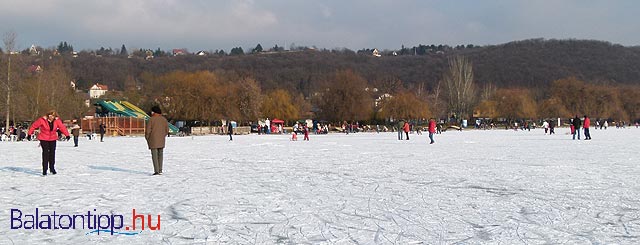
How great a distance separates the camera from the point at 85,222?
Result: 5551 mm

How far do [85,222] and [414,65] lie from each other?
160674 mm

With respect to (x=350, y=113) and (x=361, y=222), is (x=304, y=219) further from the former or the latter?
(x=350, y=113)

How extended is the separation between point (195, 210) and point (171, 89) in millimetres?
52327

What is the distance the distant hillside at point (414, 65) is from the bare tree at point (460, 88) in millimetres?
46802

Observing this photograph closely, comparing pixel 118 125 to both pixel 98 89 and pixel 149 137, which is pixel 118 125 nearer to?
pixel 149 137

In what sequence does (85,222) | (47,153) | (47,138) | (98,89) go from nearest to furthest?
(85,222)
(47,153)
(47,138)
(98,89)

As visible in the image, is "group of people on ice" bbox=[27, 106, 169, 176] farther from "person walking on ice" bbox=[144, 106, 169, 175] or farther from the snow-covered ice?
the snow-covered ice

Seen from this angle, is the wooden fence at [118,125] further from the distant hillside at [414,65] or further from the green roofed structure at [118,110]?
the distant hillside at [414,65]

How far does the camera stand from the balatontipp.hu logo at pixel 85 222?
5285mm

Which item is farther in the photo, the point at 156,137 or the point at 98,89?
the point at 98,89

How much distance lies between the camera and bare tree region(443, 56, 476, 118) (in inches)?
3081

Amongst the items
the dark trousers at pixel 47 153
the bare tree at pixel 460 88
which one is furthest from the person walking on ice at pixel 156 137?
the bare tree at pixel 460 88

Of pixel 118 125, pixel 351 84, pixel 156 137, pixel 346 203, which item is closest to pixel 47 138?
pixel 156 137

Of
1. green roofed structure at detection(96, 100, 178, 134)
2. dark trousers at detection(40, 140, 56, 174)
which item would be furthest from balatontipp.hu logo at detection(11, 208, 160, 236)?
green roofed structure at detection(96, 100, 178, 134)
